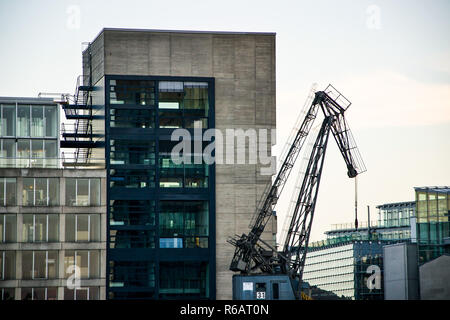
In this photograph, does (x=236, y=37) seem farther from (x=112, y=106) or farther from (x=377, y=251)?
(x=377, y=251)

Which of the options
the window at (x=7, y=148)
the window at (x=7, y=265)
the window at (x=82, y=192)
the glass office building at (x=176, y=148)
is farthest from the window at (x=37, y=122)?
the window at (x=7, y=265)

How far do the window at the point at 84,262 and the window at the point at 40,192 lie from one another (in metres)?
5.75

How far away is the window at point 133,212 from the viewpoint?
102m

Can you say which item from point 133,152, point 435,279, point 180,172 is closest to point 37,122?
point 133,152

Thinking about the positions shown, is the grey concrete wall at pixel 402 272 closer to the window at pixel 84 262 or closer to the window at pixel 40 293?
the window at pixel 84 262

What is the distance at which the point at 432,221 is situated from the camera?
11062cm

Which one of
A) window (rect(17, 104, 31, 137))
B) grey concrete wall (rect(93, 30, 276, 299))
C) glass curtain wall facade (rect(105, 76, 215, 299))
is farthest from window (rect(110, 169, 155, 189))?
window (rect(17, 104, 31, 137))

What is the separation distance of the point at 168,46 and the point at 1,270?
31258 mm

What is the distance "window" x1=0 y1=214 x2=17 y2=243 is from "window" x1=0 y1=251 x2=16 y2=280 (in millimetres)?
1436

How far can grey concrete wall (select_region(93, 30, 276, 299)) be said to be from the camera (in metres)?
104

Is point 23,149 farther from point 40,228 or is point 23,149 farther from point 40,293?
point 40,293

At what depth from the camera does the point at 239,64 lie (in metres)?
106
